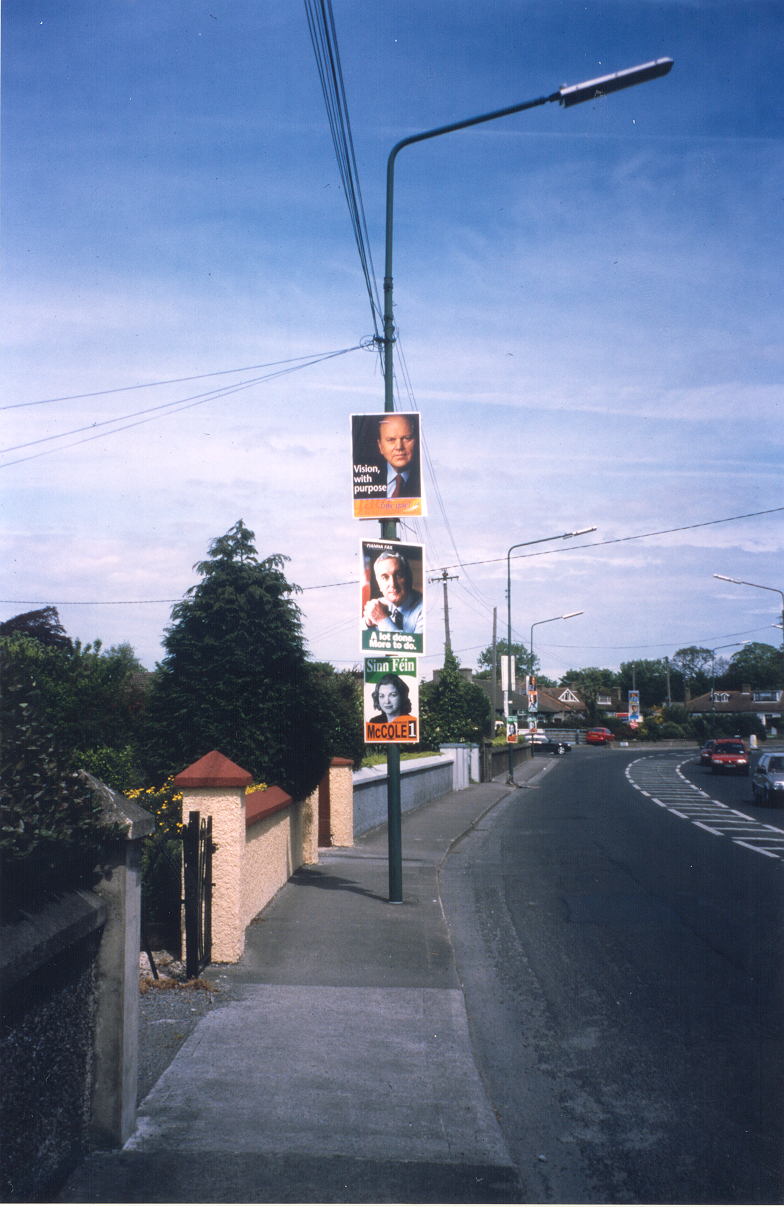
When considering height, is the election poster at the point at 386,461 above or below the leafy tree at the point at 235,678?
above

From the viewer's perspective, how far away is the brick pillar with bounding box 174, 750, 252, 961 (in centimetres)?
720

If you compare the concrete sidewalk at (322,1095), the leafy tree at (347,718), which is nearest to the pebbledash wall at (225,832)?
Answer: the concrete sidewalk at (322,1095)

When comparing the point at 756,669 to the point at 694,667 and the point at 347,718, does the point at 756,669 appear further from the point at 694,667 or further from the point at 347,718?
the point at 347,718

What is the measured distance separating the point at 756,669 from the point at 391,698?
138m

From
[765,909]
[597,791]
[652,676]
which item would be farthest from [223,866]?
[652,676]

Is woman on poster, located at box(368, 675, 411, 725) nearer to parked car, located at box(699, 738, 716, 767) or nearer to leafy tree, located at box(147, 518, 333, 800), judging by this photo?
leafy tree, located at box(147, 518, 333, 800)

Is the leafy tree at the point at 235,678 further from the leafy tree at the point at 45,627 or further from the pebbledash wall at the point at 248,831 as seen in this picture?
the leafy tree at the point at 45,627

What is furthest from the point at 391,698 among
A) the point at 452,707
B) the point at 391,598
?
the point at 452,707

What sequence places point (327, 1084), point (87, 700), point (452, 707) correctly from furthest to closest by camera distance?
point (452, 707), point (87, 700), point (327, 1084)

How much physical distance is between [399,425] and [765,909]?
6.94 m

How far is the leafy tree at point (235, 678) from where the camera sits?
10.2 m

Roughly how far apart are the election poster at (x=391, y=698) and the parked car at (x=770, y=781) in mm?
16552

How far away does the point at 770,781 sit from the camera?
2322 centimetres

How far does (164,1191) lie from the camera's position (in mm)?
3770
